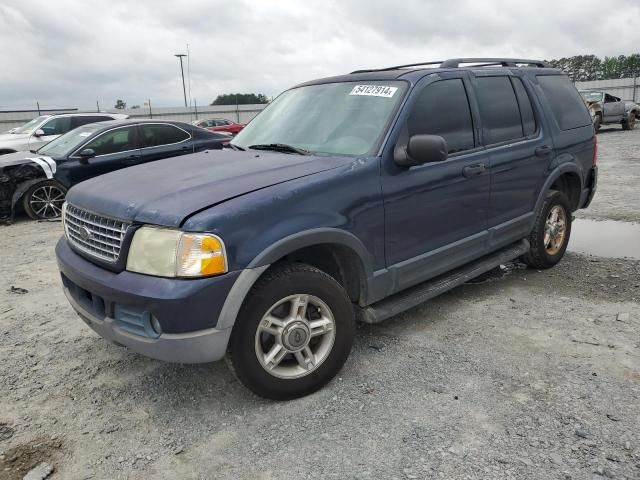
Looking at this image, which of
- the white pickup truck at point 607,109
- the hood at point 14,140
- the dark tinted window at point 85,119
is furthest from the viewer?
the white pickup truck at point 607,109

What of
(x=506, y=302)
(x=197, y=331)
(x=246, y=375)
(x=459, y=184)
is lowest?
(x=506, y=302)

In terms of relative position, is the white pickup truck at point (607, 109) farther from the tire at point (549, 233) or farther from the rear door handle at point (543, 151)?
the rear door handle at point (543, 151)

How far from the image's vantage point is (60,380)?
11.0 ft

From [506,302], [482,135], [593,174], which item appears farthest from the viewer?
[593,174]

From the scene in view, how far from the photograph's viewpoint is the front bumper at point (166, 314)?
2510 mm

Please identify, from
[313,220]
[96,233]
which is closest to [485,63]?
[313,220]

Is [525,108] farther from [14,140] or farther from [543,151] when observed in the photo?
[14,140]

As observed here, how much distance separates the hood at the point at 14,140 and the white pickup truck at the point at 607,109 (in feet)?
61.3

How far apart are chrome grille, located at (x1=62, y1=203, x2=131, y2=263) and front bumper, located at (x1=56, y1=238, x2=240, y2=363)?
0.46 feet

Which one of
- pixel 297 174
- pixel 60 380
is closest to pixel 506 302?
pixel 297 174

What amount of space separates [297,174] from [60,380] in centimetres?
202

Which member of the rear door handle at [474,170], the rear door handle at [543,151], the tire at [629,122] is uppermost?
the rear door handle at [543,151]

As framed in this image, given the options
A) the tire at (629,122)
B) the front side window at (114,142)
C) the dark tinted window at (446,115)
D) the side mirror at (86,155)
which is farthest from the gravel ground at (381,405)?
the tire at (629,122)

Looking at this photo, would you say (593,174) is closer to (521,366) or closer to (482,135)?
(482,135)
